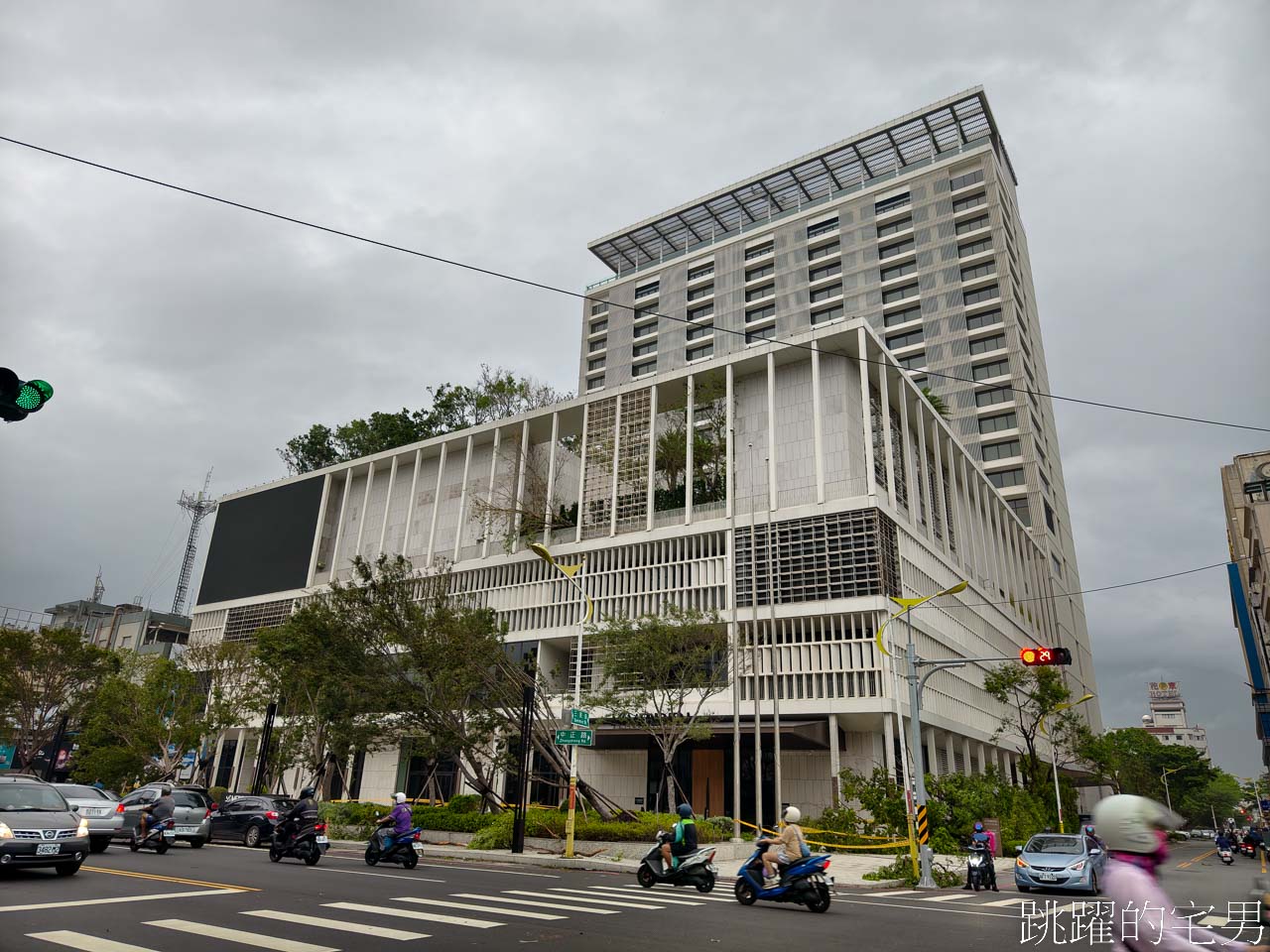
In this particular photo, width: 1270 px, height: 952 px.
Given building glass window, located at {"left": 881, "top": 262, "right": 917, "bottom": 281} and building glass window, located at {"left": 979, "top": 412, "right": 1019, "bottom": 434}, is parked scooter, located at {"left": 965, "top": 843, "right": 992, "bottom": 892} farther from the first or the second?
building glass window, located at {"left": 881, "top": 262, "right": 917, "bottom": 281}

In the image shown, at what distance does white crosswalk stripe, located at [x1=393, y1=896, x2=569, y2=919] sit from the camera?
10.6 meters

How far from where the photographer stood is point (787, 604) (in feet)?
120

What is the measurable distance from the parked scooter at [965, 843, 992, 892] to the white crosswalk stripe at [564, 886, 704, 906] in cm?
810

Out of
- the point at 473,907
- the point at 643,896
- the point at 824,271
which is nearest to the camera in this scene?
the point at 473,907

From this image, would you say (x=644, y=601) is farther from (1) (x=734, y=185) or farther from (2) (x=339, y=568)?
(1) (x=734, y=185)

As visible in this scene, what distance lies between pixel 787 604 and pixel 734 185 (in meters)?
54.3

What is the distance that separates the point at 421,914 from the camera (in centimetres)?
1013

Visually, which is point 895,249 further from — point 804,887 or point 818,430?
point 804,887

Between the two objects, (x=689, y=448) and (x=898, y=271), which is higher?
(x=898, y=271)

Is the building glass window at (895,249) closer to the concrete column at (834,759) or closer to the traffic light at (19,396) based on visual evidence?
the concrete column at (834,759)

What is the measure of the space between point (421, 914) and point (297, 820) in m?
9.61

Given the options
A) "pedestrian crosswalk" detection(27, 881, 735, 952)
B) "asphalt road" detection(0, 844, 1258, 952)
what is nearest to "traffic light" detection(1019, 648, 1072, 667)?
"asphalt road" detection(0, 844, 1258, 952)

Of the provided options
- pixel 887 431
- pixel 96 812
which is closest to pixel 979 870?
pixel 96 812

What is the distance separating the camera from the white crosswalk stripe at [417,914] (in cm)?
955
